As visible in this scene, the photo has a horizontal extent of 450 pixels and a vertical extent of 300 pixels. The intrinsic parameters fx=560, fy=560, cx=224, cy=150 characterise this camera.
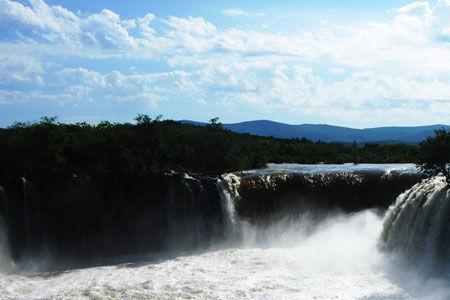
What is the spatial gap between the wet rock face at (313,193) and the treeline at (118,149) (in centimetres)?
295

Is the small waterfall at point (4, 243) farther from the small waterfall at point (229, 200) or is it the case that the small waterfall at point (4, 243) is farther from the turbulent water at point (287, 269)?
the small waterfall at point (229, 200)

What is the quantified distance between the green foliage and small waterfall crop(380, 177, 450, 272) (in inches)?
30.9

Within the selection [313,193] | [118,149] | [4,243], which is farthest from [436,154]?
[4,243]

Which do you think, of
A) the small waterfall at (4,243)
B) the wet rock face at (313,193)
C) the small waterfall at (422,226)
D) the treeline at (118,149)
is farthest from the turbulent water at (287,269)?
the treeline at (118,149)

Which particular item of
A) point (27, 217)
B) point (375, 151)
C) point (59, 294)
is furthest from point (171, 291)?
point (375, 151)

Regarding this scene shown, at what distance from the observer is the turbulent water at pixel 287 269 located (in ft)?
76.2

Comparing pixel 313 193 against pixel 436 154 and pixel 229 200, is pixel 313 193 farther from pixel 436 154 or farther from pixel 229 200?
pixel 436 154

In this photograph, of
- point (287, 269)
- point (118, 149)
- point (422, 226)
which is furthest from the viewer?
point (118, 149)

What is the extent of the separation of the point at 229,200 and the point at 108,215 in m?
7.29

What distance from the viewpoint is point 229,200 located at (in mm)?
34156

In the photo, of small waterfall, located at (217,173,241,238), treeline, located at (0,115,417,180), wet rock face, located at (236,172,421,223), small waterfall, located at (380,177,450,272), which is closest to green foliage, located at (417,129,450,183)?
small waterfall, located at (380,177,450,272)

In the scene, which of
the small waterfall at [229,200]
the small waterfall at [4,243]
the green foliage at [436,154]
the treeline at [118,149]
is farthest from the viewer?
the small waterfall at [229,200]

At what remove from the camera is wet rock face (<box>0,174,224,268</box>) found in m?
29.3

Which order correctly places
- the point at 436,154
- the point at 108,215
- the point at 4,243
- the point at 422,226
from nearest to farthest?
the point at 422,226 → the point at 436,154 → the point at 4,243 → the point at 108,215
